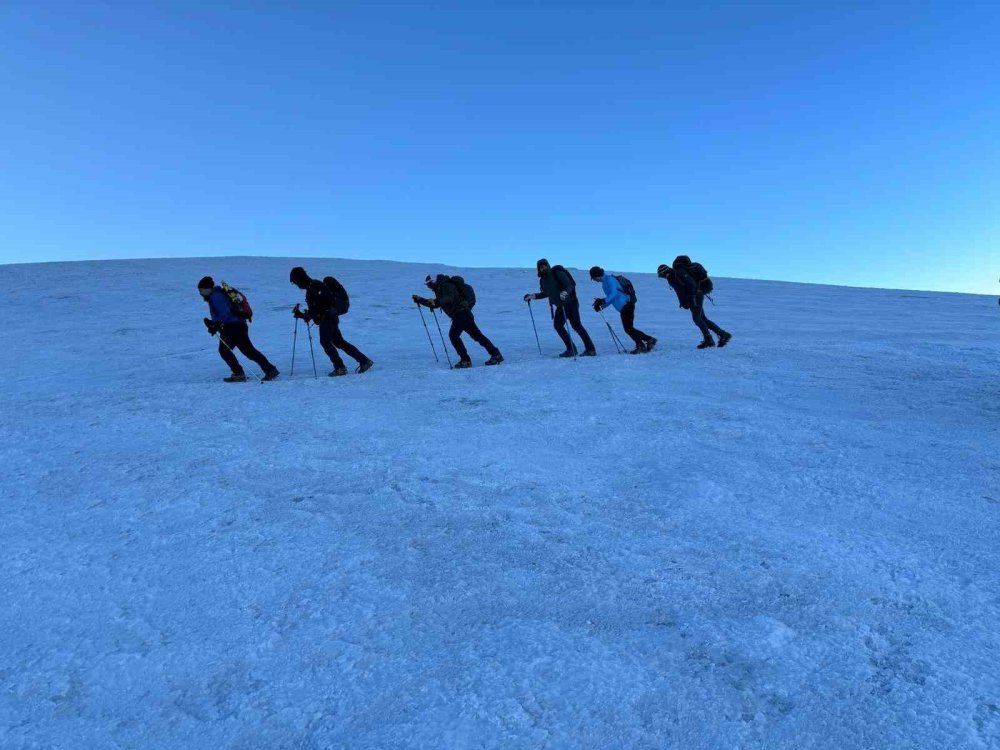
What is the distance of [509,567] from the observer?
3.44 metres

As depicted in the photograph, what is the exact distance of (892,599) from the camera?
304cm

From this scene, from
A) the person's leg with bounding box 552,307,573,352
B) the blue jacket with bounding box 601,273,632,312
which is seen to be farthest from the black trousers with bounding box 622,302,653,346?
the person's leg with bounding box 552,307,573,352

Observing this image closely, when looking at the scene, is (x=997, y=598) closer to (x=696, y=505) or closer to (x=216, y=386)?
(x=696, y=505)

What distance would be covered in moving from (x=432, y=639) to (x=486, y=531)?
41.2 inches

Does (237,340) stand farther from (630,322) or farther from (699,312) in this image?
(699,312)

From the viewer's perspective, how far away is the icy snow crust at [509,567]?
246cm

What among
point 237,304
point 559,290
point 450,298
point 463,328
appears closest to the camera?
point 237,304

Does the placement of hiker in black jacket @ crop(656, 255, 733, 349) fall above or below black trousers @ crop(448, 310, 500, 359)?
above

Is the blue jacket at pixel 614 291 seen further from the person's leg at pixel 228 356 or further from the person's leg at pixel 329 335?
the person's leg at pixel 228 356

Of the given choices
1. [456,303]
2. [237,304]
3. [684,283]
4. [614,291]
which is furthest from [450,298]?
[684,283]

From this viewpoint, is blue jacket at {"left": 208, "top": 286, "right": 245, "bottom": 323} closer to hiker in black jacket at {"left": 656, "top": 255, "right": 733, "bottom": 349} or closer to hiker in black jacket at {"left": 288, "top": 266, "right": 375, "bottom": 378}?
hiker in black jacket at {"left": 288, "top": 266, "right": 375, "bottom": 378}

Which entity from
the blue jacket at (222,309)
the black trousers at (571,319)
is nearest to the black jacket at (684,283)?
the black trousers at (571,319)

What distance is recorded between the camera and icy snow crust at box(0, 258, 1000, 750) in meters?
2.46

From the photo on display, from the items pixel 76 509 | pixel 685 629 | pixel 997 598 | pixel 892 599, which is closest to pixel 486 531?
pixel 685 629
